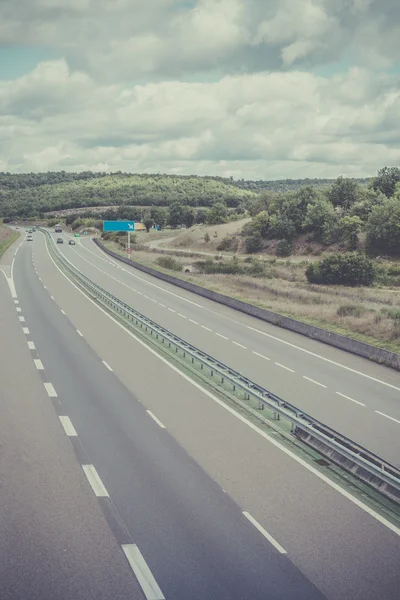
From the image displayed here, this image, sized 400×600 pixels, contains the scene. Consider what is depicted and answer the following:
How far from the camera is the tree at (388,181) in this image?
426 ft

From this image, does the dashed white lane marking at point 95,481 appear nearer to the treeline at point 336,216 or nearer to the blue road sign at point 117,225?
the treeline at point 336,216

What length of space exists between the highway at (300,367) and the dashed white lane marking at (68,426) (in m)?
7.68

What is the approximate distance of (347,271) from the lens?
77438 mm

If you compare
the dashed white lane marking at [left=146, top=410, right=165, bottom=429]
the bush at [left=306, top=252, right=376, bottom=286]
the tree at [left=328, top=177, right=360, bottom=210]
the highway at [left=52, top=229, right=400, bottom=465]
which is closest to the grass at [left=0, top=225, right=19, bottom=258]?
the bush at [left=306, top=252, right=376, bottom=286]

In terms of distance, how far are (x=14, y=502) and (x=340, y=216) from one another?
110344mm

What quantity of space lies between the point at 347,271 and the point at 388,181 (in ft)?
196

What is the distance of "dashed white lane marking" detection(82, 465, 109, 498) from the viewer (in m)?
14.3

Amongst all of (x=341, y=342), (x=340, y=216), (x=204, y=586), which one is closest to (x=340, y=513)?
(x=204, y=586)

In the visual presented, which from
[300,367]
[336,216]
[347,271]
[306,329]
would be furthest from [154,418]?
[336,216]

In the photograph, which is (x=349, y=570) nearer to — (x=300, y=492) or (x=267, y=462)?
(x=300, y=492)

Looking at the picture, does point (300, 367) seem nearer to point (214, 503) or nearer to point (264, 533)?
point (214, 503)

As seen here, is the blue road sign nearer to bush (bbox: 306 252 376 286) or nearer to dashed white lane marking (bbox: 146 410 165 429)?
bush (bbox: 306 252 376 286)

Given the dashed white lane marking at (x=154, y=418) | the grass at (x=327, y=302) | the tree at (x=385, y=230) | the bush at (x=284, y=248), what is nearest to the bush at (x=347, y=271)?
the grass at (x=327, y=302)

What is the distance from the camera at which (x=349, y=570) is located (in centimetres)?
1103
